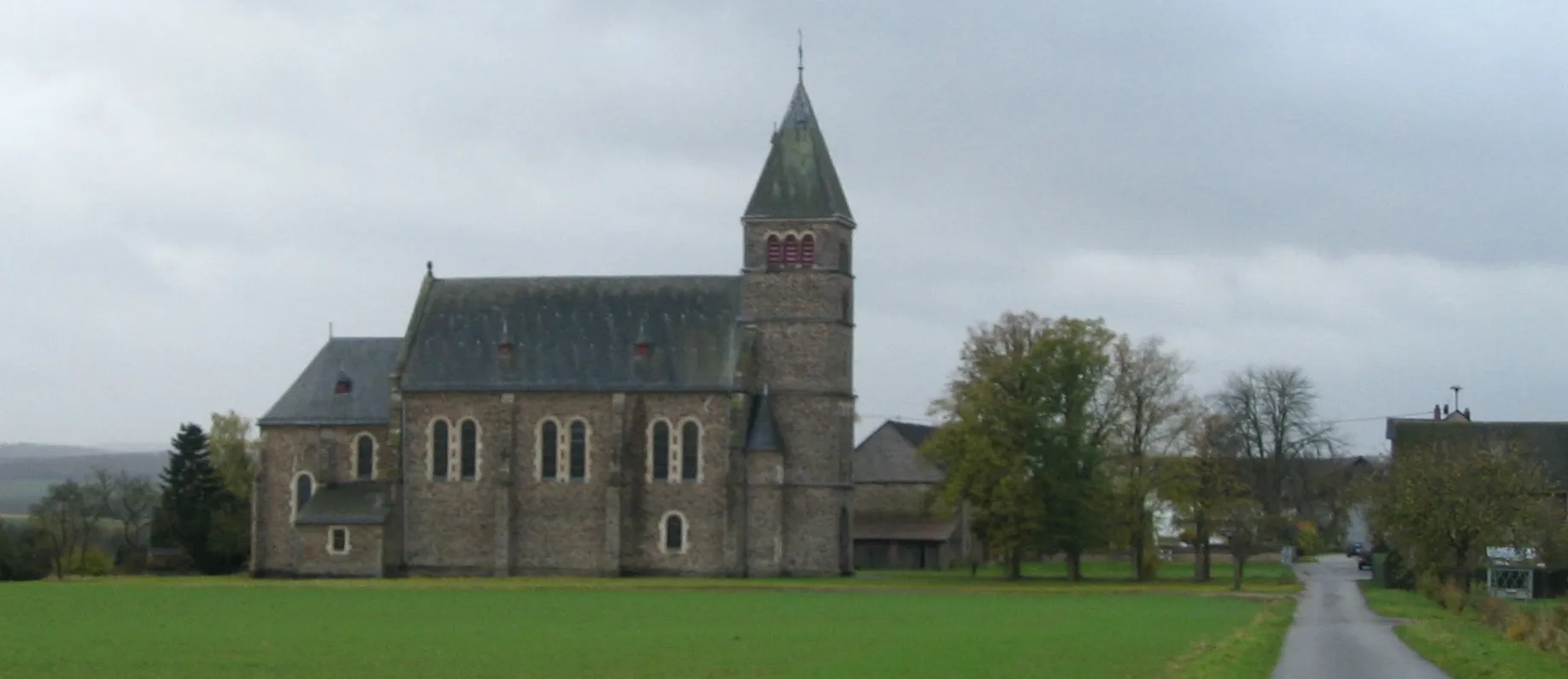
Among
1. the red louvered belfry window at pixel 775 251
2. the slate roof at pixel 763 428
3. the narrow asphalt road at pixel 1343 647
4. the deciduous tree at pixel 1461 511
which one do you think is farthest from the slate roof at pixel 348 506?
the deciduous tree at pixel 1461 511

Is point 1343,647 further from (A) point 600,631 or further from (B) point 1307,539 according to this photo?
(B) point 1307,539

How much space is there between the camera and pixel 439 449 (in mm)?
87250

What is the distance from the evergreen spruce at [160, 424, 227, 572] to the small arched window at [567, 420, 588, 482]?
1740cm

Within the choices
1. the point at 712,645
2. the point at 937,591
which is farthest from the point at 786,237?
the point at 712,645

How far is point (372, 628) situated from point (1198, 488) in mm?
43399

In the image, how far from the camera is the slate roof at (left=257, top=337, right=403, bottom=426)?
293 ft

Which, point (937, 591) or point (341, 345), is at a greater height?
point (341, 345)

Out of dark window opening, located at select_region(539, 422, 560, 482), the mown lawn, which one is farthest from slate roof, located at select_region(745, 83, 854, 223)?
the mown lawn

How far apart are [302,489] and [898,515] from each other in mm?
30768

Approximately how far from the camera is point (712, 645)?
4122 cm

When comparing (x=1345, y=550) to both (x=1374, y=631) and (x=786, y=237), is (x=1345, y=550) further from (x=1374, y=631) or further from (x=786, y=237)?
(x=1374, y=631)

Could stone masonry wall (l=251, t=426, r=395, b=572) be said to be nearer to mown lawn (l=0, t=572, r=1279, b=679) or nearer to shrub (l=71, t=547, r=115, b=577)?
shrub (l=71, t=547, r=115, b=577)

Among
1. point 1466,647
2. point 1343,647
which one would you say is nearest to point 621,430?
point 1343,647

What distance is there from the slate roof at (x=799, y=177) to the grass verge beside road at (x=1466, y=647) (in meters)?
30.2
